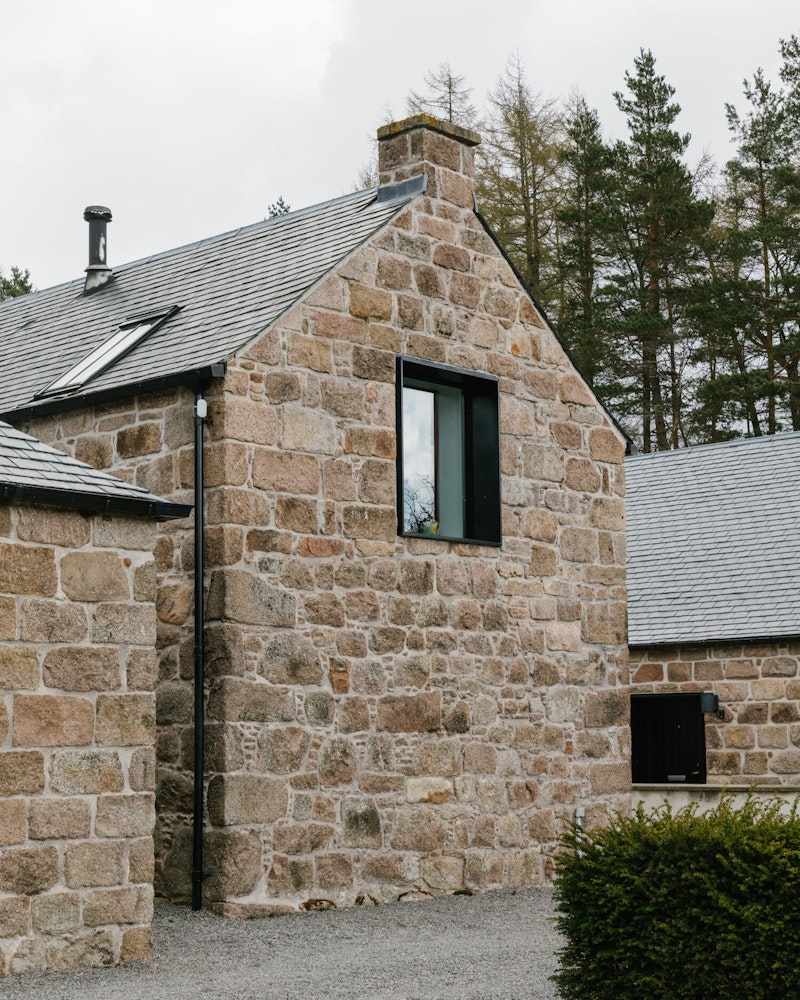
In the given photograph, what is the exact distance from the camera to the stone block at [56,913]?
8602 mm

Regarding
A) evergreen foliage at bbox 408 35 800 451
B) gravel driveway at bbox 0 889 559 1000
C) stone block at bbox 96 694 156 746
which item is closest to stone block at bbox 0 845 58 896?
gravel driveway at bbox 0 889 559 1000

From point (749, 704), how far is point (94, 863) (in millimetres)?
10091

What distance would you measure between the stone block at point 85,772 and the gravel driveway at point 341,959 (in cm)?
107

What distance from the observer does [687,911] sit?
23.6ft

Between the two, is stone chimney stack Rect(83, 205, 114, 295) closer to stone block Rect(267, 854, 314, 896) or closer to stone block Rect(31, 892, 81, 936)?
stone block Rect(267, 854, 314, 896)

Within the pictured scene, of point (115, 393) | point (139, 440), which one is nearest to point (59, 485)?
point (139, 440)

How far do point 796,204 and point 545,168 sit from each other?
5512 millimetres

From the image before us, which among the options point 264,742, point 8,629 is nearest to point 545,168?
point 264,742

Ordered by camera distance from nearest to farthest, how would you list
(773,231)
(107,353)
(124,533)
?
(124,533), (107,353), (773,231)

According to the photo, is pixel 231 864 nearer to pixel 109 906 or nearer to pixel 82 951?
pixel 109 906

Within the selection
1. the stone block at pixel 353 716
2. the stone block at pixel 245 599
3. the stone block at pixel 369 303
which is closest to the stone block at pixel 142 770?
Answer: the stone block at pixel 245 599

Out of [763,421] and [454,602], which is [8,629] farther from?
[763,421]

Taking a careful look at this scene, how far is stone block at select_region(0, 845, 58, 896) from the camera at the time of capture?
8.46 metres

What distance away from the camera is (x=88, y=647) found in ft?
29.8
